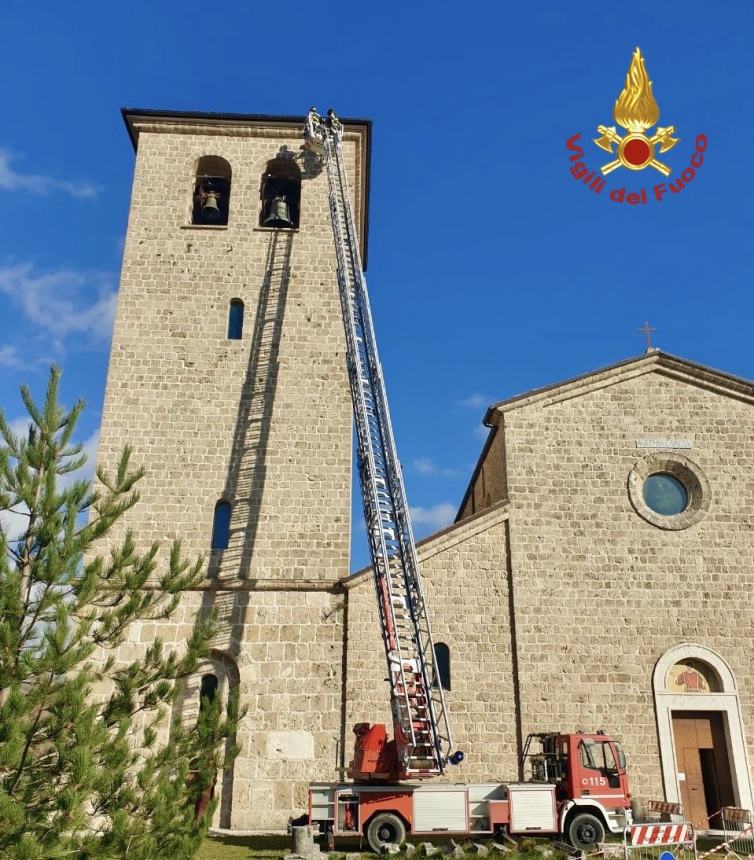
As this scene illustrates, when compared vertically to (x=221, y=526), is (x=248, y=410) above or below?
above

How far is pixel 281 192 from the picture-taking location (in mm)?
20828

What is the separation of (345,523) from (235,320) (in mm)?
5586

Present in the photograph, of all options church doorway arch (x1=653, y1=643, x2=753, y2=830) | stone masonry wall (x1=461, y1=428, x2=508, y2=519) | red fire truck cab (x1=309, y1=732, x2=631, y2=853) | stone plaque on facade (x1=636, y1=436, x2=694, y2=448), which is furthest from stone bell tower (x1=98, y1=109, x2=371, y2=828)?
stone plaque on facade (x1=636, y1=436, x2=694, y2=448)

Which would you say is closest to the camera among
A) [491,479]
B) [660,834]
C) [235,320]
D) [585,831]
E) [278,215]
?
[660,834]

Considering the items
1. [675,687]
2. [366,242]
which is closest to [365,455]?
[675,687]

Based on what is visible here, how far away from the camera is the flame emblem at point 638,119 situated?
19.4 metres

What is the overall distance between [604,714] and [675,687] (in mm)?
1724

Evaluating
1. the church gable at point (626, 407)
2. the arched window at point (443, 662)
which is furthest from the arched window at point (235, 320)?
the arched window at point (443, 662)

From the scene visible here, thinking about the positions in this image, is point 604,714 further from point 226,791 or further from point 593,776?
point 226,791

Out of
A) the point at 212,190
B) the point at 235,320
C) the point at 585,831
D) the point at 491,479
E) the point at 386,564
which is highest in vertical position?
the point at 212,190

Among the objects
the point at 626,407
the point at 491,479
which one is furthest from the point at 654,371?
the point at 491,479

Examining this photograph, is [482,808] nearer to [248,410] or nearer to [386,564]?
[386,564]

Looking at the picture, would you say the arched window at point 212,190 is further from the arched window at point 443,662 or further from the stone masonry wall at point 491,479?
the arched window at point 443,662

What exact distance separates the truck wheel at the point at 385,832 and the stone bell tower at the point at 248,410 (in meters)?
2.57
